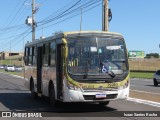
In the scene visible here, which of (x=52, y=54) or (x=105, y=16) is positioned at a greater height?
(x=105, y=16)

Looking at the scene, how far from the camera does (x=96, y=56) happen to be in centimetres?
1448

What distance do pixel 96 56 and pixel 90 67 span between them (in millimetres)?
505

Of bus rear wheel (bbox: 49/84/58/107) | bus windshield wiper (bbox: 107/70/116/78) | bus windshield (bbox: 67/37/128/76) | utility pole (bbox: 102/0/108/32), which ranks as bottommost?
bus rear wheel (bbox: 49/84/58/107)

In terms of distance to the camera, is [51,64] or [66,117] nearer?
[66,117]

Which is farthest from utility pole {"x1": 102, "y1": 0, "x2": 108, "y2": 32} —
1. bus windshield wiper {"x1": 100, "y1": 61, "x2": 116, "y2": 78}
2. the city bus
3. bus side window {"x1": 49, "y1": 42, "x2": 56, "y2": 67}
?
bus windshield wiper {"x1": 100, "y1": 61, "x2": 116, "y2": 78}

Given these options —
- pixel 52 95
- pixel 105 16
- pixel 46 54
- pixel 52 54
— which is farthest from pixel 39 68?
pixel 105 16

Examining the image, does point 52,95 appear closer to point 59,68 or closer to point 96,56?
point 59,68

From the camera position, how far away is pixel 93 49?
14570 millimetres

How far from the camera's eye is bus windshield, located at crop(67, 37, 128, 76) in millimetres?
14258

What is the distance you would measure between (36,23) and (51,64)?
118 ft

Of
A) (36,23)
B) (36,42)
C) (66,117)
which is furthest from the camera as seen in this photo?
(36,23)

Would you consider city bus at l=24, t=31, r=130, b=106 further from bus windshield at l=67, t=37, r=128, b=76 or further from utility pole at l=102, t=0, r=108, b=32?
utility pole at l=102, t=0, r=108, b=32

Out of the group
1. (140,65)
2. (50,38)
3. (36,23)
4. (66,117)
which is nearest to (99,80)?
(66,117)

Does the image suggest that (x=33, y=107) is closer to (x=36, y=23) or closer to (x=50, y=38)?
(x=50, y=38)
